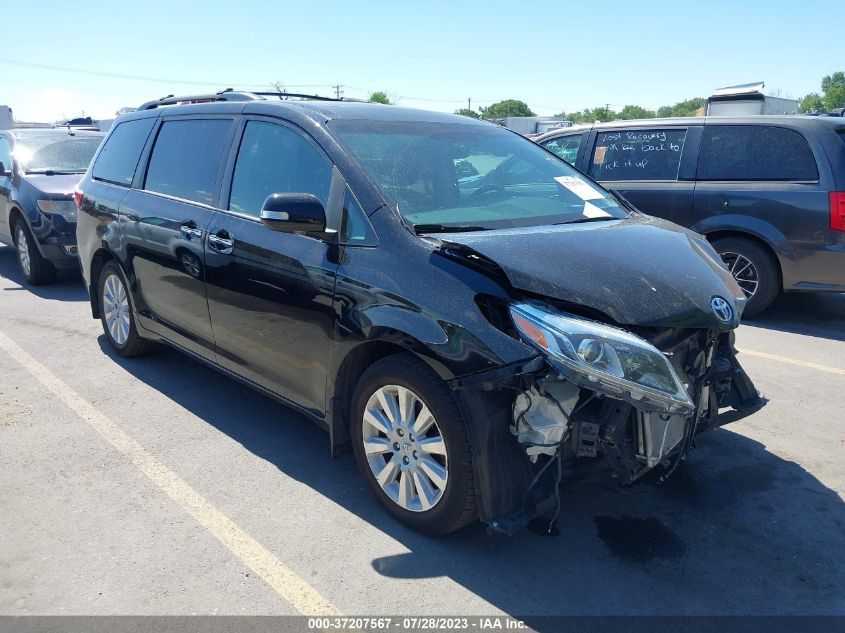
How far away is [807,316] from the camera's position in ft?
22.7

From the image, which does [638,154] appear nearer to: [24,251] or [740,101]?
[24,251]

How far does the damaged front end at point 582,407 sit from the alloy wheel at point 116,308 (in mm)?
3560

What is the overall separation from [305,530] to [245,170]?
199cm

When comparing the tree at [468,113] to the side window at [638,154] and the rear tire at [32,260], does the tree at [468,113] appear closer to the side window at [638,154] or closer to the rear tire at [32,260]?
the side window at [638,154]

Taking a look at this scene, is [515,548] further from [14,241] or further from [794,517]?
[14,241]

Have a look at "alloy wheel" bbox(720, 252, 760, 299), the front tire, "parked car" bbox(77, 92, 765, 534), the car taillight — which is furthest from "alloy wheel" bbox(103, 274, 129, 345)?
the car taillight

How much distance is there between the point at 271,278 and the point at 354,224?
24.4 inches

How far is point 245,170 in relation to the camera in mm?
3889

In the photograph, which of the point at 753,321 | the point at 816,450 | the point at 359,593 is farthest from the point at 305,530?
the point at 753,321

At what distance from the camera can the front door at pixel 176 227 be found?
4.11 meters

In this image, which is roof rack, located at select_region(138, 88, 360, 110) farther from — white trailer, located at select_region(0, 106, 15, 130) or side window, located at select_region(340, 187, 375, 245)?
white trailer, located at select_region(0, 106, 15, 130)

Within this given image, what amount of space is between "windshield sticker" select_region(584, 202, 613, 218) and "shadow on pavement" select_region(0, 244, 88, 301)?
19.9 feet

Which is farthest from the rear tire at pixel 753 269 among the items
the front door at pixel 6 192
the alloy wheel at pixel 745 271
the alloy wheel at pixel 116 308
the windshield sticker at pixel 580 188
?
the front door at pixel 6 192

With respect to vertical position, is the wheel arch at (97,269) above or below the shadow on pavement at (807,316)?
above
